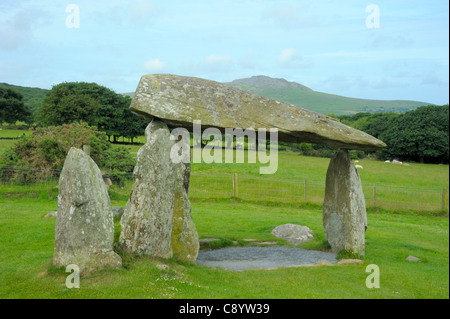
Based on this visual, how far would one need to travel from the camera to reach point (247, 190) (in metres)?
26.2

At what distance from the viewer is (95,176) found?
920cm

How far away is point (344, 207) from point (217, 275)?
5295mm

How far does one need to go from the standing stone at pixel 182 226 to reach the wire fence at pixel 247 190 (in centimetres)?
1189

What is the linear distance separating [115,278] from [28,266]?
2.61m

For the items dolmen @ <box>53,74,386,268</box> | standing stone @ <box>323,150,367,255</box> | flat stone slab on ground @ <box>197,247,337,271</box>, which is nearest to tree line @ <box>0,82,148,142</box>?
flat stone slab on ground @ <box>197,247,337,271</box>

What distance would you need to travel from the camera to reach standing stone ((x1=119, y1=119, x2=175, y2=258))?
390 inches

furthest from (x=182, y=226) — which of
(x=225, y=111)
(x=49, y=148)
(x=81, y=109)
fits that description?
(x=81, y=109)

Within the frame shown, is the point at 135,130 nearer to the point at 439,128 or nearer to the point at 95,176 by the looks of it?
the point at 439,128

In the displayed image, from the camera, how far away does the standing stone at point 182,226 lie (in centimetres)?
1089

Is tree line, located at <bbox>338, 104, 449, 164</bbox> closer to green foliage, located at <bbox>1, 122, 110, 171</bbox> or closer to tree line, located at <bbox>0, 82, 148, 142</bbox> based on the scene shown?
tree line, located at <bbox>0, 82, 148, 142</bbox>

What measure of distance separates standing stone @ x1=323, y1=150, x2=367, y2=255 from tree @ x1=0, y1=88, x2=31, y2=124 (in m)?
62.4

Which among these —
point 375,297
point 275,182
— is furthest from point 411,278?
point 275,182

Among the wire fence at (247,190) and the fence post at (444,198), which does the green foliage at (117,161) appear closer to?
the wire fence at (247,190)
